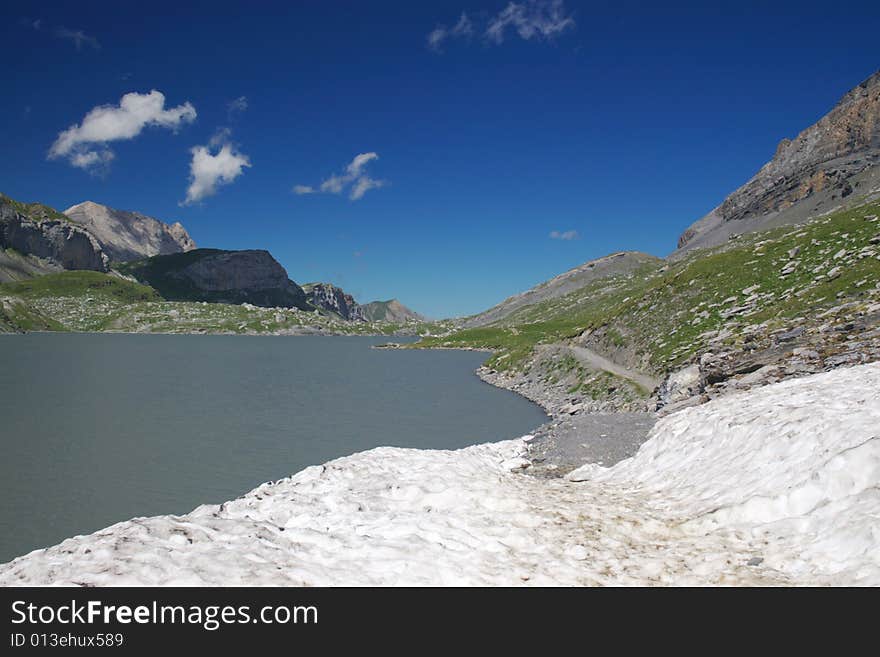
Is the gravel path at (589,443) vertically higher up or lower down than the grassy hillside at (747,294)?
lower down

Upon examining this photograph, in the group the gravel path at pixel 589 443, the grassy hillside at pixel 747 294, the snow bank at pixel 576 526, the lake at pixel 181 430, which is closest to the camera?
the snow bank at pixel 576 526

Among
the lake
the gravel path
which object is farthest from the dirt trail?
the gravel path

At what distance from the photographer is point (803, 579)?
31.7 ft

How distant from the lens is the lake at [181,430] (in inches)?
1112

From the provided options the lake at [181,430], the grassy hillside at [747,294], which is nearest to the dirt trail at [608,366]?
the grassy hillside at [747,294]

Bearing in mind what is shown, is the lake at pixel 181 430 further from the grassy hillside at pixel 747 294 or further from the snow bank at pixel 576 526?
the grassy hillside at pixel 747 294

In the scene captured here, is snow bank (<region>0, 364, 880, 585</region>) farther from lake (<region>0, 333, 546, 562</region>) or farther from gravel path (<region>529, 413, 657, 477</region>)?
lake (<region>0, 333, 546, 562</region>)

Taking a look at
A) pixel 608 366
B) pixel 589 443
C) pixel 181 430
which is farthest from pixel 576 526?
A: pixel 608 366

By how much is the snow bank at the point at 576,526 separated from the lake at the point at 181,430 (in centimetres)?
1462

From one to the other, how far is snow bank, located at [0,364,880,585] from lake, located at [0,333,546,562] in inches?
576

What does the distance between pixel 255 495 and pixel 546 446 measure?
16.6 metres

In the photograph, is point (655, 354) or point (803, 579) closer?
point (803, 579)
